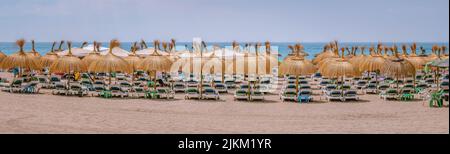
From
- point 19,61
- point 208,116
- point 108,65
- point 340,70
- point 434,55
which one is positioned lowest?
point 208,116

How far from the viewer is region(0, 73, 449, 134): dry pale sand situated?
38.1 ft

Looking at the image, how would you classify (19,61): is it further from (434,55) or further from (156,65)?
(434,55)

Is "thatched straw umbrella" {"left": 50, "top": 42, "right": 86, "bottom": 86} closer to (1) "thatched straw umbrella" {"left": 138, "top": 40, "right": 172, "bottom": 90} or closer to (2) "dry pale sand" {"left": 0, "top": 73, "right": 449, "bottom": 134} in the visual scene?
(2) "dry pale sand" {"left": 0, "top": 73, "right": 449, "bottom": 134}

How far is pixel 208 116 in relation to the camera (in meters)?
14.0

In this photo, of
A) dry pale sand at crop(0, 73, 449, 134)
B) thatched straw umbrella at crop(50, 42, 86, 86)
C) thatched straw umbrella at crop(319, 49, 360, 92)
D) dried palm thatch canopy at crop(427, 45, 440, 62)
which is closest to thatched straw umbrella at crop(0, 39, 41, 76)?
thatched straw umbrella at crop(50, 42, 86, 86)

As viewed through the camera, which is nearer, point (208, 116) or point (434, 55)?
point (208, 116)

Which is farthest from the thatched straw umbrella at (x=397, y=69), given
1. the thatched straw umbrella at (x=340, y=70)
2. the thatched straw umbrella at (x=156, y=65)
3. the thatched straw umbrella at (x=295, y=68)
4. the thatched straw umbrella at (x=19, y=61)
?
the thatched straw umbrella at (x=19, y=61)

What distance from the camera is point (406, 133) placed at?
11.2 m

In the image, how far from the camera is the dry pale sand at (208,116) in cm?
1161

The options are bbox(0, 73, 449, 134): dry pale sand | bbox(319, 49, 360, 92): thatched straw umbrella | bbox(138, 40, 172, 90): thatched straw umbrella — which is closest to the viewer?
bbox(0, 73, 449, 134): dry pale sand

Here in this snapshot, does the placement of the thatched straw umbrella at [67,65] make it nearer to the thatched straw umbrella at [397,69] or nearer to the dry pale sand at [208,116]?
the dry pale sand at [208,116]

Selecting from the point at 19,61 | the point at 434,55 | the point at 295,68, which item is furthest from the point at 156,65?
the point at 434,55
